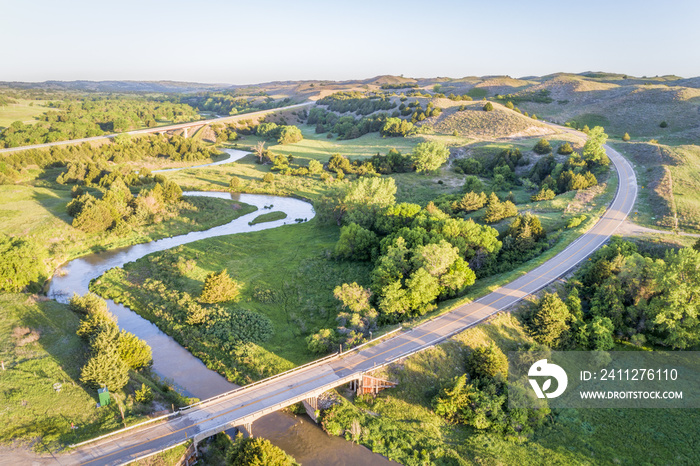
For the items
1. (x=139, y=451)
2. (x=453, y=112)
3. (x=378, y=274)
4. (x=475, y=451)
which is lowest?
(x=475, y=451)

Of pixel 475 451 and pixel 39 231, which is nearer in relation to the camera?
pixel 475 451

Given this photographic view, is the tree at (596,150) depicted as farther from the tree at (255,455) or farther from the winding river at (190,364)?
the tree at (255,455)

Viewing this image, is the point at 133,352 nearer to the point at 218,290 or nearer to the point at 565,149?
the point at 218,290

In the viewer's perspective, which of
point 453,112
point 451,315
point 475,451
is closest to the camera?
point 475,451

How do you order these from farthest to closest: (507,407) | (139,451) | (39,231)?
1. (39,231)
2. (507,407)
3. (139,451)

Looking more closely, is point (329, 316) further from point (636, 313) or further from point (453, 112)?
point (453, 112)

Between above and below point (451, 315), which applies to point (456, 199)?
above

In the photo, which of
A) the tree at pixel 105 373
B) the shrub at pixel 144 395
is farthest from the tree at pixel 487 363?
the tree at pixel 105 373

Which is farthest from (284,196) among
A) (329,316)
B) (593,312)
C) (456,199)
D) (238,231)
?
(593,312)

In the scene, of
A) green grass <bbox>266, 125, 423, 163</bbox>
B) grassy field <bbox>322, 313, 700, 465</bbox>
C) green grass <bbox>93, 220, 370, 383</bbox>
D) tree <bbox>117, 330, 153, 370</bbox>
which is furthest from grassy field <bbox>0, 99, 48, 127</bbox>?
grassy field <bbox>322, 313, 700, 465</bbox>
